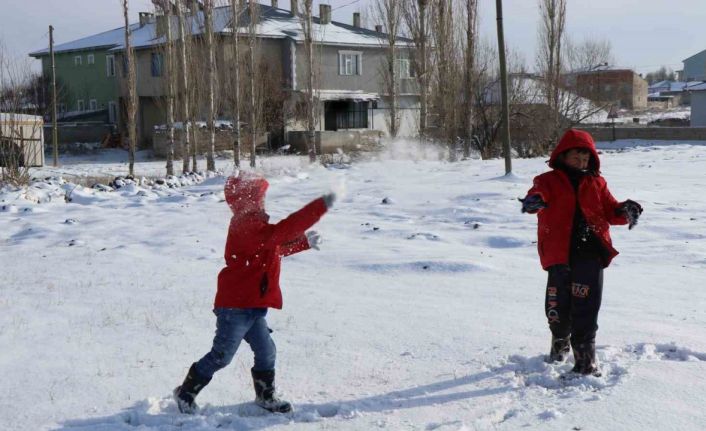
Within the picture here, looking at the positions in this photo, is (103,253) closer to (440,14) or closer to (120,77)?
(440,14)

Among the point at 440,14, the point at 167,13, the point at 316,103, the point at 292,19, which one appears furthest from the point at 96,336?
the point at 292,19

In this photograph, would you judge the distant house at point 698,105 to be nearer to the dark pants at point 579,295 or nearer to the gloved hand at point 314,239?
the dark pants at point 579,295

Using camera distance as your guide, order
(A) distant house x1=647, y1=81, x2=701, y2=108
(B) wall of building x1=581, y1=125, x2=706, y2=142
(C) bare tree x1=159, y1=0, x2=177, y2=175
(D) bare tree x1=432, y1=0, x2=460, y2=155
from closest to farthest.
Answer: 1. (C) bare tree x1=159, y1=0, x2=177, y2=175
2. (D) bare tree x1=432, y1=0, x2=460, y2=155
3. (B) wall of building x1=581, y1=125, x2=706, y2=142
4. (A) distant house x1=647, y1=81, x2=701, y2=108

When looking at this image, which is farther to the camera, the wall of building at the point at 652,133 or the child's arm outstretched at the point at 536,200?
the wall of building at the point at 652,133

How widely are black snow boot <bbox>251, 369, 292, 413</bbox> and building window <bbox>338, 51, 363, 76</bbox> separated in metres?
41.7

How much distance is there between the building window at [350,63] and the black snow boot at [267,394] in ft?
137

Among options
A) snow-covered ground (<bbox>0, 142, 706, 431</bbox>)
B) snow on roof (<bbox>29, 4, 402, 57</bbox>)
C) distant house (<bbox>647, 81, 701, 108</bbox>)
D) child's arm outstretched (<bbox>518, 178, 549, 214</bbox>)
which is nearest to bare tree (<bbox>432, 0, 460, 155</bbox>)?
snow on roof (<bbox>29, 4, 402, 57</bbox>)

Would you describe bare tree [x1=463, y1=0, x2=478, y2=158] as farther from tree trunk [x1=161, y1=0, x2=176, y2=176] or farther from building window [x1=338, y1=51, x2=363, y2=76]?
building window [x1=338, y1=51, x2=363, y2=76]

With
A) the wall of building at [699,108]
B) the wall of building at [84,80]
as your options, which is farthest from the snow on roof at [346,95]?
the wall of building at [699,108]

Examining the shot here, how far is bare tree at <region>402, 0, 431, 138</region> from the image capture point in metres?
31.0

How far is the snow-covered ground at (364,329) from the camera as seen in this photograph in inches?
161

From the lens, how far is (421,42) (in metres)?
31.4

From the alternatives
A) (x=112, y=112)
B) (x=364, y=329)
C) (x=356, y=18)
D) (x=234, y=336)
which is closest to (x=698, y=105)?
(x=356, y=18)

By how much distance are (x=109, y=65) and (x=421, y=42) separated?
88.6ft
